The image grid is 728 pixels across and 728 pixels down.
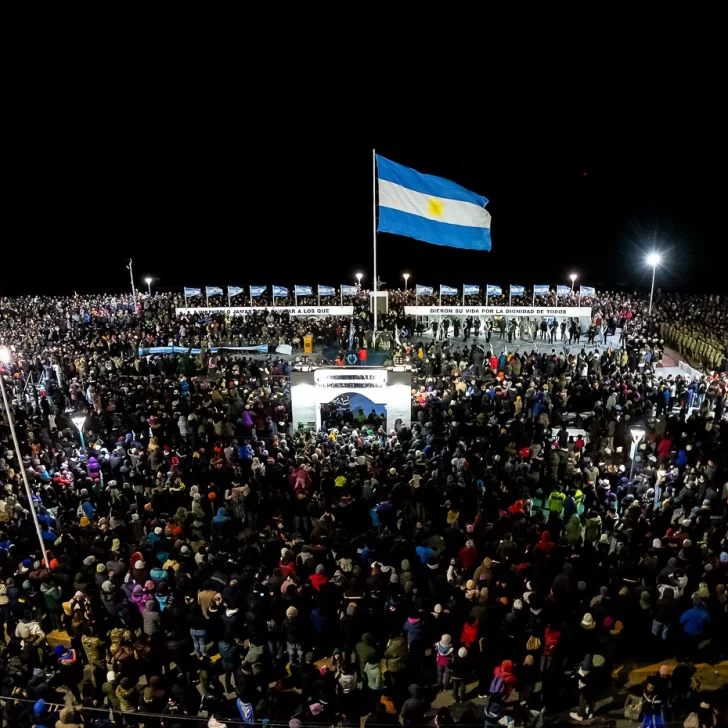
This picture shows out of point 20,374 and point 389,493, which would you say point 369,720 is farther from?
point 20,374

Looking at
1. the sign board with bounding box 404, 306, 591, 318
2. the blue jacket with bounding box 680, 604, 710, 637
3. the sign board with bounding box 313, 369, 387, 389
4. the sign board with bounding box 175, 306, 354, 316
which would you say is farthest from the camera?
the sign board with bounding box 175, 306, 354, 316

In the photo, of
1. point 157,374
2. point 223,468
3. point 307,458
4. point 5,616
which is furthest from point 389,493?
point 157,374

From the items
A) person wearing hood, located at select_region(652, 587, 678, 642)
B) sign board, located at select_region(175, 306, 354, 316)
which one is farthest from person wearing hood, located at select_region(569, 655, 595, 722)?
sign board, located at select_region(175, 306, 354, 316)

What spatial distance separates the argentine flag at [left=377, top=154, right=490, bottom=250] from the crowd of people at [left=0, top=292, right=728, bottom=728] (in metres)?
4.58

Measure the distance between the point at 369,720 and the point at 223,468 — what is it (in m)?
6.46

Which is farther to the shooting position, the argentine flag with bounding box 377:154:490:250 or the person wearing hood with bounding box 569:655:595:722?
the argentine flag with bounding box 377:154:490:250

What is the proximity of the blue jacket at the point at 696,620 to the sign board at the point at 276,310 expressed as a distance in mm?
25222

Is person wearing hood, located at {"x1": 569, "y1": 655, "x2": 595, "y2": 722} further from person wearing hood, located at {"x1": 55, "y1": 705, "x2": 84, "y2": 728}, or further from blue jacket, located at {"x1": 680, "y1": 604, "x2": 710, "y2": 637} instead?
person wearing hood, located at {"x1": 55, "y1": 705, "x2": 84, "y2": 728}

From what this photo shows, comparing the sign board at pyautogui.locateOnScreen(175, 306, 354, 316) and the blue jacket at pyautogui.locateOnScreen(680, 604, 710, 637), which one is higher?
the sign board at pyautogui.locateOnScreen(175, 306, 354, 316)

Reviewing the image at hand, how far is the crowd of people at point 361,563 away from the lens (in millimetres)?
6465

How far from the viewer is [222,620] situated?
7238mm

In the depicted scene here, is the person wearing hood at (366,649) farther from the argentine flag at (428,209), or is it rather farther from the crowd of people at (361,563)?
the argentine flag at (428,209)

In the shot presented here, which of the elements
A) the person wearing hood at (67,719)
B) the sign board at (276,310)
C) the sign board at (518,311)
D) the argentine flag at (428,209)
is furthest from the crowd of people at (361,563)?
the sign board at (276,310)

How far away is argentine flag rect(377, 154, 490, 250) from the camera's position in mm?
14797
